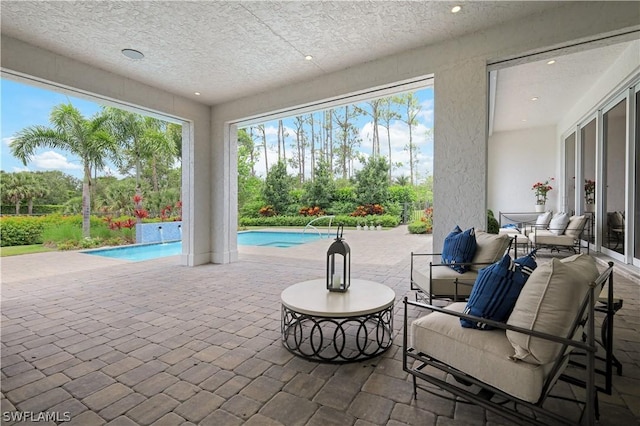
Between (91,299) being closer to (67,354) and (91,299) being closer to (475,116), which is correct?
(67,354)

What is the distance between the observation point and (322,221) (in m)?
15.2

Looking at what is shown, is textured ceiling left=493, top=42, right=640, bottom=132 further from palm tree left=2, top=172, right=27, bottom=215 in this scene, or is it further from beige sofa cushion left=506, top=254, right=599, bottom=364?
palm tree left=2, top=172, right=27, bottom=215

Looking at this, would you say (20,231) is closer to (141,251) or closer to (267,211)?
(141,251)

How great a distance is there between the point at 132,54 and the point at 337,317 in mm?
4055

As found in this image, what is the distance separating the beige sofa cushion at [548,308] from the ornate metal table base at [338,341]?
3.37ft

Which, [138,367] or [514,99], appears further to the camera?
[514,99]

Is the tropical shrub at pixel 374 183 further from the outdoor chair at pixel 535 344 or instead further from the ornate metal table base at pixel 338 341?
the outdoor chair at pixel 535 344

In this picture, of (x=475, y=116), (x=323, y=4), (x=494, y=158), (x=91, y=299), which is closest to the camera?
(x=323, y=4)

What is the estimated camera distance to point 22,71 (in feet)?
11.6

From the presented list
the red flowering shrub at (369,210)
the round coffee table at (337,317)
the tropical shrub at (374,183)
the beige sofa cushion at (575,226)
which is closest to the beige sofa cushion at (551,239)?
the beige sofa cushion at (575,226)

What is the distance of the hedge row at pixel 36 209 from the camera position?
29.3 ft

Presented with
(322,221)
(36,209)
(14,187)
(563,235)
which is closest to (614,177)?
(563,235)

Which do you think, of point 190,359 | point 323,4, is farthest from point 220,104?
point 190,359

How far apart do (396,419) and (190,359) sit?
1.51 m
